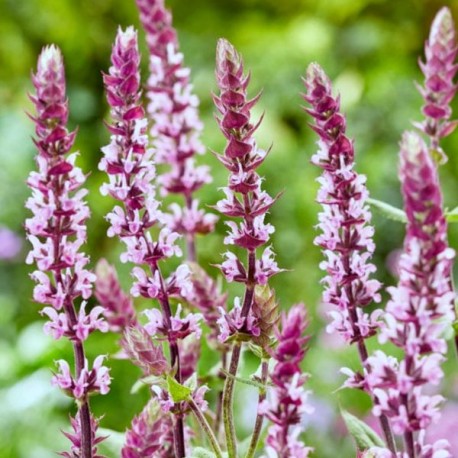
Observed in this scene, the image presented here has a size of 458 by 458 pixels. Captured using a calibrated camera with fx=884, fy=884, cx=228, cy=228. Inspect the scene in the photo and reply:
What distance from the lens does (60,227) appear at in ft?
2.10

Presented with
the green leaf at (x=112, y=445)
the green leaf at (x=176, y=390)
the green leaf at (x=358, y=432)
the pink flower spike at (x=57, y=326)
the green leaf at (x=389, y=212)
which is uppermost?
the green leaf at (x=389, y=212)

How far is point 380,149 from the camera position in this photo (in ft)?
9.82

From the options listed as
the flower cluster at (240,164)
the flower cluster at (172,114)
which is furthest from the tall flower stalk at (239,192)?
the flower cluster at (172,114)

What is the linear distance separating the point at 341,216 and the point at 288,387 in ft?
0.57

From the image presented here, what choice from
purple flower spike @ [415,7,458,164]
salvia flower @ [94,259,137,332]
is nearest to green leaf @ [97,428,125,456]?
salvia flower @ [94,259,137,332]

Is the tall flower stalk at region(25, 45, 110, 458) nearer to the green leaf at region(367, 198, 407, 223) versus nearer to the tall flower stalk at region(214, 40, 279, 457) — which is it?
the tall flower stalk at region(214, 40, 279, 457)

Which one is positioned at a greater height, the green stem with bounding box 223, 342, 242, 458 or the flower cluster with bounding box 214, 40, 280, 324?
the flower cluster with bounding box 214, 40, 280, 324

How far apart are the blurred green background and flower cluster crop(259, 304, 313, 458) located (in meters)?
1.24

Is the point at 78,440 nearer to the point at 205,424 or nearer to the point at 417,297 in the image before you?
the point at 205,424

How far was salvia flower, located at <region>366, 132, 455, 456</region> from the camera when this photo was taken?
49 cm

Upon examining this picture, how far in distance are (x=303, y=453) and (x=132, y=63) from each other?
0.30 metres

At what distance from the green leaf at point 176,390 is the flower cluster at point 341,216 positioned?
12cm

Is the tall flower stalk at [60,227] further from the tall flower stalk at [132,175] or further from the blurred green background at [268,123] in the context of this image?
the blurred green background at [268,123]

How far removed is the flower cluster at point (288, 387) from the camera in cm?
51
